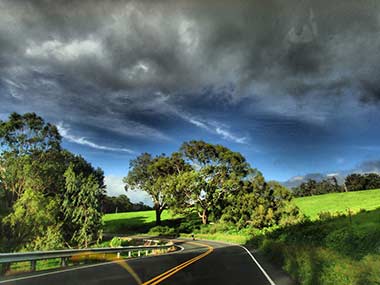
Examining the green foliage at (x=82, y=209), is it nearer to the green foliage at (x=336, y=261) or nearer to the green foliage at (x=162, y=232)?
the green foliage at (x=162, y=232)

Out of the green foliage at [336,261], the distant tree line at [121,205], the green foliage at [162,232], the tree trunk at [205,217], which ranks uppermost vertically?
the distant tree line at [121,205]

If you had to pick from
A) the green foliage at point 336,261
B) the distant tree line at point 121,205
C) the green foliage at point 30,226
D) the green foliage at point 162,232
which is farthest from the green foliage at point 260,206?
the distant tree line at point 121,205

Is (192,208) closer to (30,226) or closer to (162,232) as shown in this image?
(162,232)

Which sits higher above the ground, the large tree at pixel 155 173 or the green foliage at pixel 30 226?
the large tree at pixel 155 173

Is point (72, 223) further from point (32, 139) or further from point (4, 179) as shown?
point (32, 139)

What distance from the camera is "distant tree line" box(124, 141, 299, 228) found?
2197 inches

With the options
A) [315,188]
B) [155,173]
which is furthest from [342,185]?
[155,173]

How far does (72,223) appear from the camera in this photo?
34.8m

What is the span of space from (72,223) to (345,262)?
33724mm

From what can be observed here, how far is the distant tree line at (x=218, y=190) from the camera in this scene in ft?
183

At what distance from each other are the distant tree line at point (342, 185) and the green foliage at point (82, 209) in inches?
3942

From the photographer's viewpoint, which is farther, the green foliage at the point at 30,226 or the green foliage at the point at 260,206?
the green foliage at the point at 260,206

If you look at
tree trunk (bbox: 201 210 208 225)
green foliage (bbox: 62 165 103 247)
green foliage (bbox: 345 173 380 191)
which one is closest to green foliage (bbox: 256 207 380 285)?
green foliage (bbox: 62 165 103 247)

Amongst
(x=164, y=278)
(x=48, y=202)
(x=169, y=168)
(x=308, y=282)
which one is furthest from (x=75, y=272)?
(x=169, y=168)
